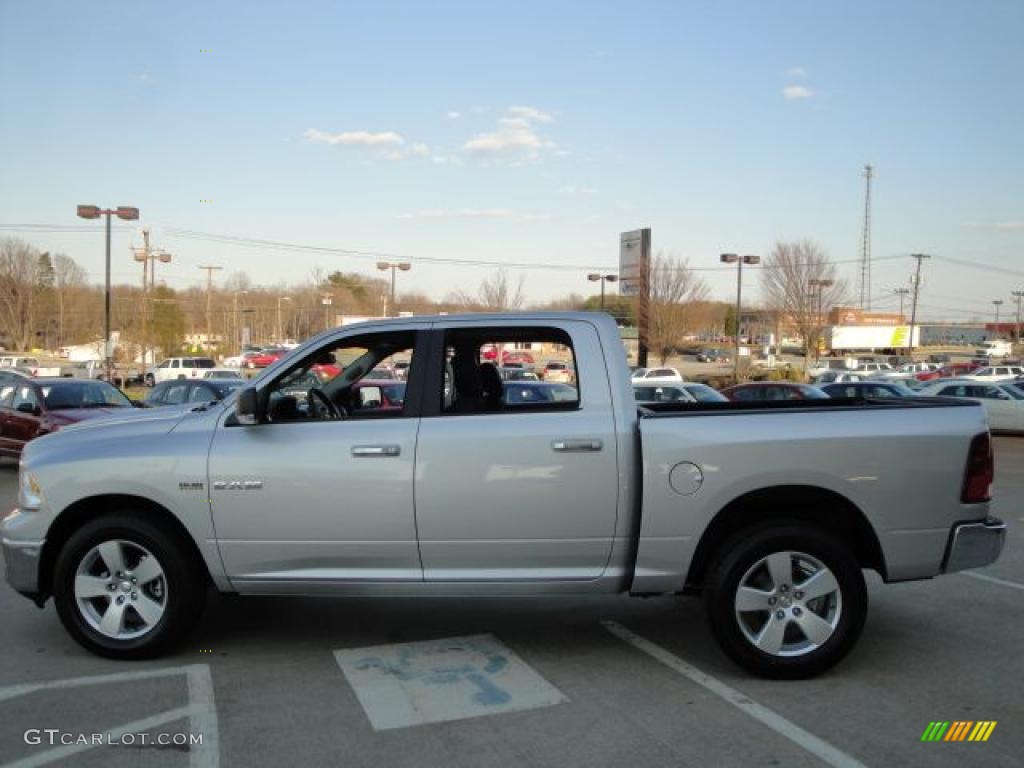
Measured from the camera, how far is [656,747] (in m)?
3.83

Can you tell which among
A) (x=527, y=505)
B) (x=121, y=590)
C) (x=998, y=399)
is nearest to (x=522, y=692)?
(x=527, y=505)

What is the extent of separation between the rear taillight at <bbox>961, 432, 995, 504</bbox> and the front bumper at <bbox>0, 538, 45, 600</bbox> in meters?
5.14

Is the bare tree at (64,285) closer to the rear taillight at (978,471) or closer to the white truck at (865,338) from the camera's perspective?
the white truck at (865,338)

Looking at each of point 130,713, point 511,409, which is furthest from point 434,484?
point 130,713

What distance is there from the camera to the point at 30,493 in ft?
16.5

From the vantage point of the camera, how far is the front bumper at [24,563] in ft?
16.4

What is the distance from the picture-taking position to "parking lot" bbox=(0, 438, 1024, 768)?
3803mm

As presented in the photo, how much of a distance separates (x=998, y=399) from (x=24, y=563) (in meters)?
23.1

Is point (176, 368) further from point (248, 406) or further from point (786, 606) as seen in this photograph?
point (786, 606)

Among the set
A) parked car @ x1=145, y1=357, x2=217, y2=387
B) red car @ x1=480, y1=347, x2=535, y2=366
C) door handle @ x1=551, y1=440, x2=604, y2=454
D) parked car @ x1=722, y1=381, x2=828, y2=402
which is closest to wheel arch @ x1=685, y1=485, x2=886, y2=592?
door handle @ x1=551, y1=440, x2=604, y2=454

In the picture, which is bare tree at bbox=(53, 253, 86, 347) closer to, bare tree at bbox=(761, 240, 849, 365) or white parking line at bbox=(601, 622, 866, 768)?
bare tree at bbox=(761, 240, 849, 365)

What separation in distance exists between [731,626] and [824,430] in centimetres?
115

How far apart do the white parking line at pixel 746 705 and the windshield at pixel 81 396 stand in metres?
11.2

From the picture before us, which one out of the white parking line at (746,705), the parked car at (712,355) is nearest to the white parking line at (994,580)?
the white parking line at (746,705)
